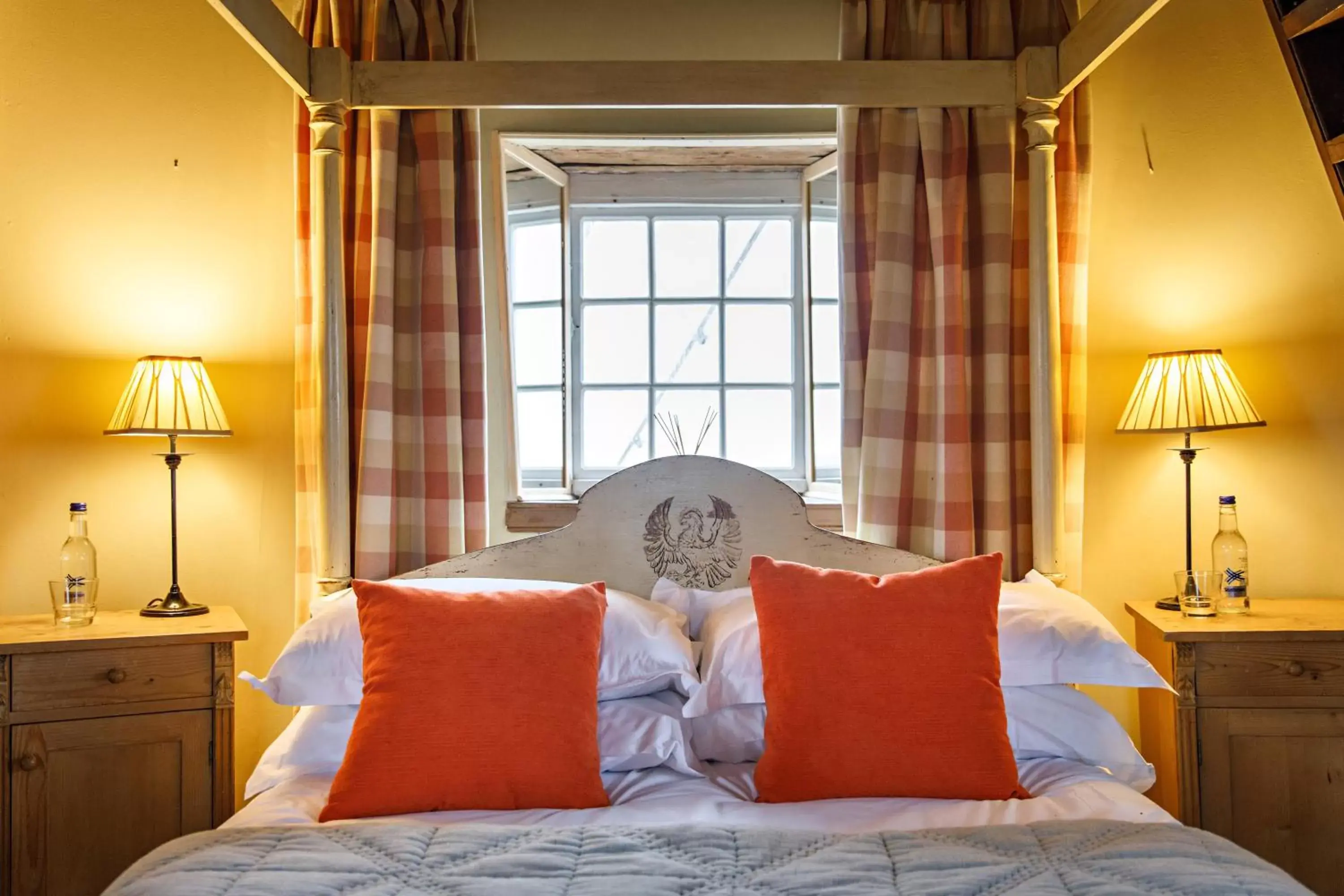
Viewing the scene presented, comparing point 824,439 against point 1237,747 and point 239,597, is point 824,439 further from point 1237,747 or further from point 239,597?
point 239,597

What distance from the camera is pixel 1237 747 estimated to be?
7.41 ft

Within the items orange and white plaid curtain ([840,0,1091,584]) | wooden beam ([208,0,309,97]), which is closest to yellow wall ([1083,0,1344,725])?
orange and white plaid curtain ([840,0,1091,584])

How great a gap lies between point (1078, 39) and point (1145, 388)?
854 millimetres

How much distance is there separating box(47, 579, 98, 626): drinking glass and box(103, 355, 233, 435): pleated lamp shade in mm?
357

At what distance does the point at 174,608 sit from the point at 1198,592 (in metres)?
2.47

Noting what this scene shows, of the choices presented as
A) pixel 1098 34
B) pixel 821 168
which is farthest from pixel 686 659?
pixel 1098 34

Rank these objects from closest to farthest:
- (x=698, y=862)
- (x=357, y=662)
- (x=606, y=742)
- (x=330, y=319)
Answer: (x=698, y=862) → (x=606, y=742) → (x=357, y=662) → (x=330, y=319)

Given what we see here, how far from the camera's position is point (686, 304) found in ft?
9.77

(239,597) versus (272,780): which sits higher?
(239,597)

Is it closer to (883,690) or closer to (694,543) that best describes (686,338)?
(694,543)

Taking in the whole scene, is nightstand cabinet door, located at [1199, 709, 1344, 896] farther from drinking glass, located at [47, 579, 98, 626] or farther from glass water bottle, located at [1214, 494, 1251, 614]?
drinking glass, located at [47, 579, 98, 626]

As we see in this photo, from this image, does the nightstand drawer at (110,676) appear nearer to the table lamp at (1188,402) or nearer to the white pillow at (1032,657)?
the white pillow at (1032,657)

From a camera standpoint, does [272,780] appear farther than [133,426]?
No

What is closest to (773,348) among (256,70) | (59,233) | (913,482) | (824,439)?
(824,439)
